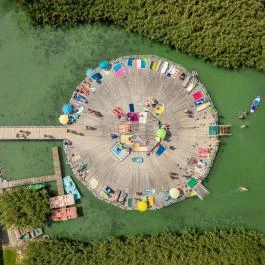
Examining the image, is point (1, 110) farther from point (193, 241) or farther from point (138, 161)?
point (193, 241)

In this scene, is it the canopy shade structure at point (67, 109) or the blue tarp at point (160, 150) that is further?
the blue tarp at point (160, 150)

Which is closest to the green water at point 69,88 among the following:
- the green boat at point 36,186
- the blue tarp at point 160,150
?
the green boat at point 36,186

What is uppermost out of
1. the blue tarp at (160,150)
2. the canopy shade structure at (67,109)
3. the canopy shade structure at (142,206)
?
the canopy shade structure at (67,109)

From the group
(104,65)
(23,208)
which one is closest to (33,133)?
(23,208)

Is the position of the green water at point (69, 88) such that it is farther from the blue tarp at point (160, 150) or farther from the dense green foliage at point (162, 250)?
the blue tarp at point (160, 150)

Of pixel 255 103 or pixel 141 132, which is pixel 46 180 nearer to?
pixel 141 132

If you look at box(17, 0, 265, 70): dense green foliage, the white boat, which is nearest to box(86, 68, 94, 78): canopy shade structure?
box(17, 0, 265, 70): dense green foliage
